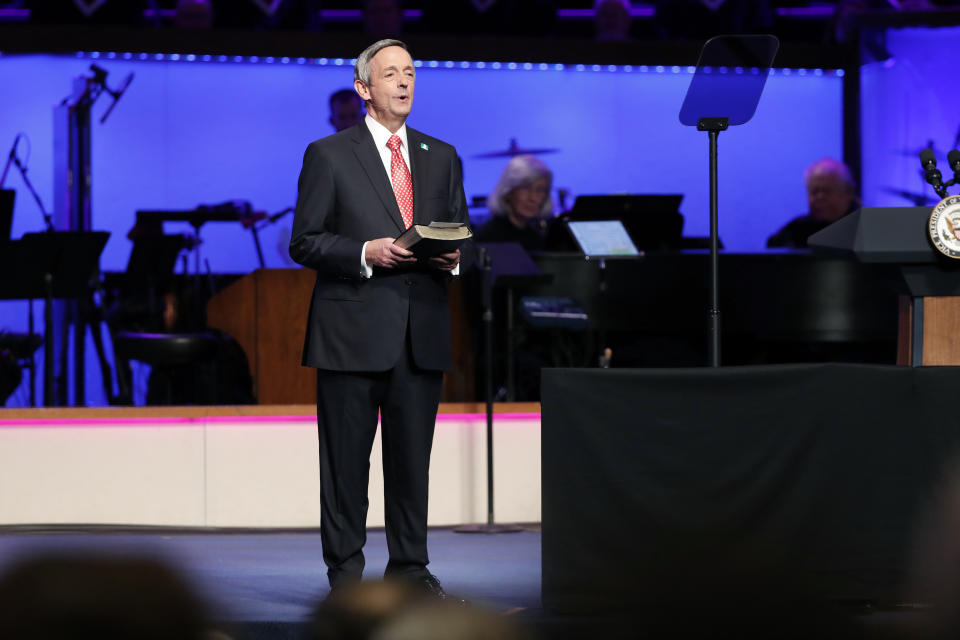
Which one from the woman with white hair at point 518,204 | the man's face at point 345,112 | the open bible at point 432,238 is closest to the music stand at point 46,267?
the man's face at point 345,112

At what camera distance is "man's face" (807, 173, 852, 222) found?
6719 mm

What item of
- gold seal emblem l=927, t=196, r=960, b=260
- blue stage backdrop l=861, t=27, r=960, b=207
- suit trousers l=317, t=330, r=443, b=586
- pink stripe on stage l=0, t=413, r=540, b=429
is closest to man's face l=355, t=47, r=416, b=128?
suit trousers l=317, t=330, r=443, b=586

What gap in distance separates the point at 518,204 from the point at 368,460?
353 centimetres

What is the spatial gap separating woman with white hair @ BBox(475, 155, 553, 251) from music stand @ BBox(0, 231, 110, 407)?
204 cm

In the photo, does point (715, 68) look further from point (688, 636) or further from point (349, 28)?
point (349, 28)

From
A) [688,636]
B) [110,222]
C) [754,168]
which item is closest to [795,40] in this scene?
[754,168]

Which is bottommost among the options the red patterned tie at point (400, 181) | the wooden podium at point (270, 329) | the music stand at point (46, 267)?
the wooden podium at point (270, 329)

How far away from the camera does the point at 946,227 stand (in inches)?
124

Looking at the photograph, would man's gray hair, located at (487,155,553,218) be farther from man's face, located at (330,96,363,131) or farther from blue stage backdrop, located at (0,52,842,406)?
blue stage backdrop, located at (0,52,842,406)

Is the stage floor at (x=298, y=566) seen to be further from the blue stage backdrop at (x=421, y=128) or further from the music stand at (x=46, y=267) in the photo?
Answer: the blue stage backdrop at (x=421, y=128)

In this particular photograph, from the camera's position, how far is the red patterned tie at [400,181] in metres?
3.26

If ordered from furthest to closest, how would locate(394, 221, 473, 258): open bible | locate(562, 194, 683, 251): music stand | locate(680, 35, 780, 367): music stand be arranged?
1. locate(562, 194, 683, 251): music stand
2. locate(680, 35, 780, 367): music stand
3. locate(394, 221, 473, 258): open bible

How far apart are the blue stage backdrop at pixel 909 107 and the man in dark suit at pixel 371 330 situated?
626cm

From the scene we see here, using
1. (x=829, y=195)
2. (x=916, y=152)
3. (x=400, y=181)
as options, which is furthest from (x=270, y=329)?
(x=916, y=152)
